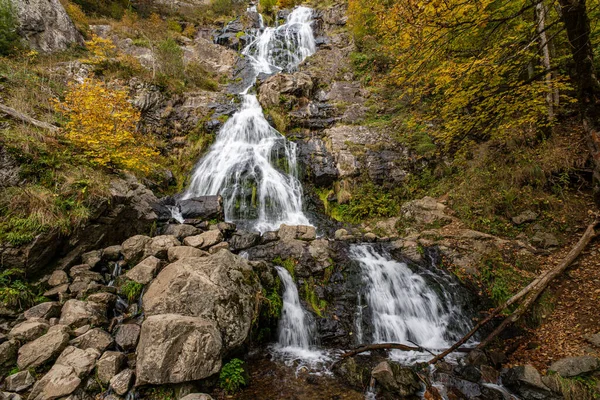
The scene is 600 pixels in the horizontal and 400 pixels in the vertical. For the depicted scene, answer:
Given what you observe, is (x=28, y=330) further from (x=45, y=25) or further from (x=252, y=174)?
(x=45, y=25)

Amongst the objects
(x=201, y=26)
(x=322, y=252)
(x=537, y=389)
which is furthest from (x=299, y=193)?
(x=201, y=26)

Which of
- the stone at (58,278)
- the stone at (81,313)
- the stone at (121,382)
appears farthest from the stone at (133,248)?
the stone at (121,382)

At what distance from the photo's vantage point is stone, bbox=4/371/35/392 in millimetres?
3129

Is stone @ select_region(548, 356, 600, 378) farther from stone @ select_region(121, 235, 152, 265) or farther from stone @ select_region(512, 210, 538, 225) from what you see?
stone @ select_region(121, 235, 152, 265)

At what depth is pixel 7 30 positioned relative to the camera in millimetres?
11078

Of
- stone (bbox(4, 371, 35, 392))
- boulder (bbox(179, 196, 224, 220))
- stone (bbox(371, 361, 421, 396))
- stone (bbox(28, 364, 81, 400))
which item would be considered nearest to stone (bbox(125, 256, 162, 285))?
stone (bbox(28, 364, 81, 400))

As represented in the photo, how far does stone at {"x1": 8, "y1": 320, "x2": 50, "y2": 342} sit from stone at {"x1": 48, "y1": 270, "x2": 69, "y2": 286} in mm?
928

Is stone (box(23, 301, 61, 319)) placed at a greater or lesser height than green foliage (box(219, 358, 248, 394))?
greater

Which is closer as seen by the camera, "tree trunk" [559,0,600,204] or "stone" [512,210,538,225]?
"tree trunk" [559,0,600,204]

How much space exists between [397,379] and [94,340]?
4640 mm

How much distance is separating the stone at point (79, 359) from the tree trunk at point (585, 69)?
8602mm

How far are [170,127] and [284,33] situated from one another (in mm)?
15449

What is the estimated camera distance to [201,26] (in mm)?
24594

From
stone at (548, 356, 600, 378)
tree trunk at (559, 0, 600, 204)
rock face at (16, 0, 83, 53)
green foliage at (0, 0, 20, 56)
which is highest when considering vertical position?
rock face at (16, 0, 83, 53)
